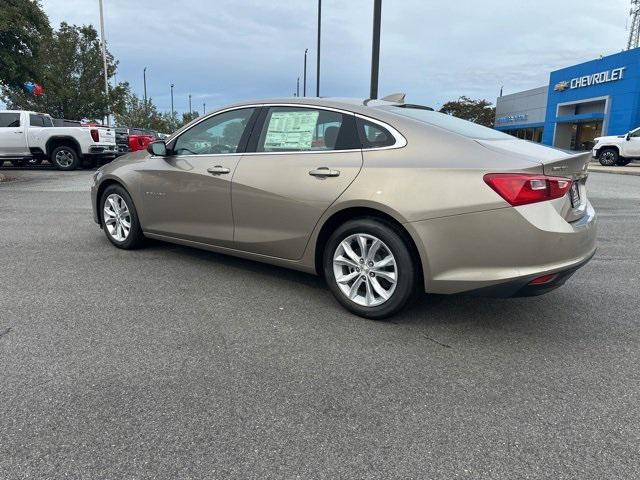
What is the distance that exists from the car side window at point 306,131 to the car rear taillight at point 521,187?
41.7 inches

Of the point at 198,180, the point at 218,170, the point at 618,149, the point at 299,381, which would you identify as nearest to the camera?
the point at 299,381

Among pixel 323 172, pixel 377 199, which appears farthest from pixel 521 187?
pixel 323 172

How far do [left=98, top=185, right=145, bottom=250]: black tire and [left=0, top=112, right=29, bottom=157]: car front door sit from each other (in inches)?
498

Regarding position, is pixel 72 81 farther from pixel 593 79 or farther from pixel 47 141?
pixel 593 79

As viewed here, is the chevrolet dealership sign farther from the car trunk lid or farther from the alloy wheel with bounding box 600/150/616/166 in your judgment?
the car trunk lid

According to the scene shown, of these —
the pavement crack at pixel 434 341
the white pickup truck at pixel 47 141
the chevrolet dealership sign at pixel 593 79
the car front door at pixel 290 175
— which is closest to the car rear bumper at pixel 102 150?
the white pickup truck at pixel 47 141

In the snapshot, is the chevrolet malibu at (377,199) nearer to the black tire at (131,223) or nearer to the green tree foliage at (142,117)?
the black tire at (131,223)

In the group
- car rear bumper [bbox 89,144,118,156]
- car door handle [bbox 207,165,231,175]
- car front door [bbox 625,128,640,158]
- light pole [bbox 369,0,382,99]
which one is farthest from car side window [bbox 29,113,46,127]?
car front door [bbox 625,128,640,158]

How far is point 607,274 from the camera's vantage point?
489 centimetres

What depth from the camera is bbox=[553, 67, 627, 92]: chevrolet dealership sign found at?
3219cm

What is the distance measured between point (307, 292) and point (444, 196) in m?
1.58

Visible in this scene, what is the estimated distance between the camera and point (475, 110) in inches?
2360

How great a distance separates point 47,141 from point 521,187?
16638 millimetres

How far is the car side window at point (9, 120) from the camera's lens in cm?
1590
